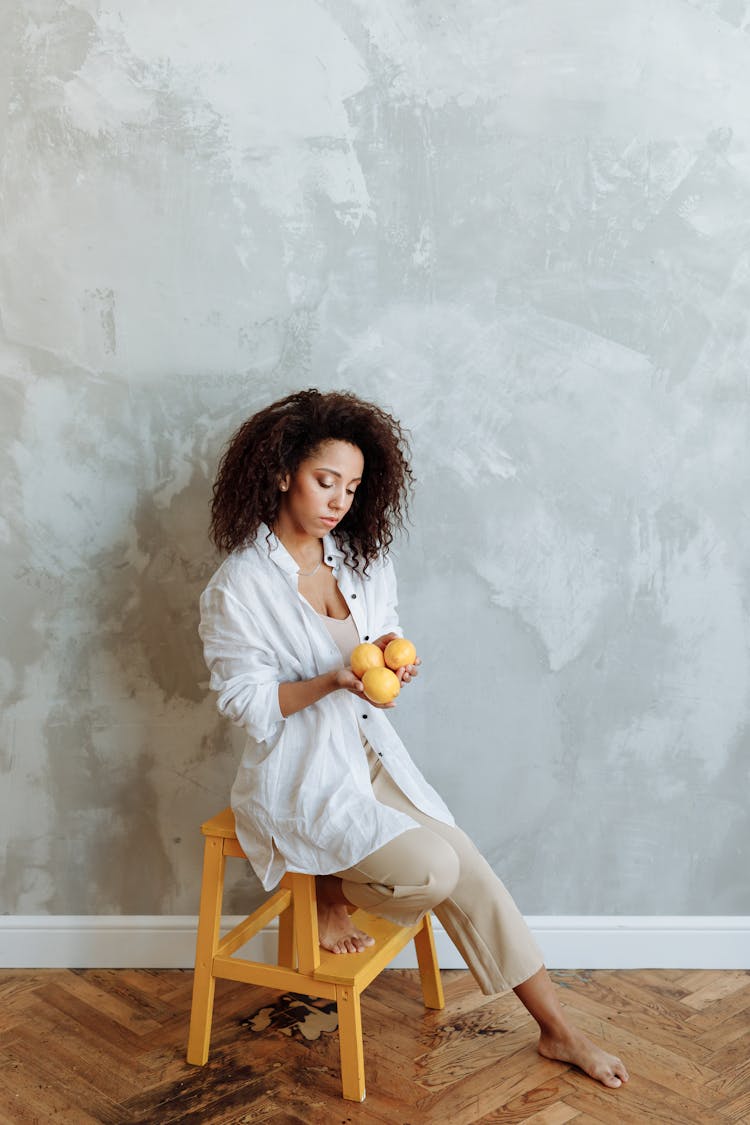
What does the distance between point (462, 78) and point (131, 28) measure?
0.66 m

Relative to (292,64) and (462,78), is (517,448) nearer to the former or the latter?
(462,78)

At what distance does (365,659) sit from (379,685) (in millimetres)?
61

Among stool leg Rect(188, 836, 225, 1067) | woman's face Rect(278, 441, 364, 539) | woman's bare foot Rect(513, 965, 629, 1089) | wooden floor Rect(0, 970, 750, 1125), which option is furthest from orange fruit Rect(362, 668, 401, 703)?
wooden floor Rect(0, 970, 750, 1125)

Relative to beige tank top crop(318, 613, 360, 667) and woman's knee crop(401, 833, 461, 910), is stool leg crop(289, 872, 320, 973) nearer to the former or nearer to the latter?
woman's knee crop(401, 833, 461, 910)

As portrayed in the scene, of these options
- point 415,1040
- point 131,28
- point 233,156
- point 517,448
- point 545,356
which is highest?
point 131,28

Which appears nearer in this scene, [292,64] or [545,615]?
[292,64]

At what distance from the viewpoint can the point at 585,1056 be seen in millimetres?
1983

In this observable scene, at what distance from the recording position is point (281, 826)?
1.91 metres

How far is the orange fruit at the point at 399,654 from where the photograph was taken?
6.11 ft

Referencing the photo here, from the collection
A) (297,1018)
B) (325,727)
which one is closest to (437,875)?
(325,727)

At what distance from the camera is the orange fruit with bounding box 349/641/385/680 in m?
1.84

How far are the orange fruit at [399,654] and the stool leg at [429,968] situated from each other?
2.10 ft

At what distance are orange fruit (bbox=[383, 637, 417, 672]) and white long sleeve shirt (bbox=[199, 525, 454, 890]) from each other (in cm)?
16

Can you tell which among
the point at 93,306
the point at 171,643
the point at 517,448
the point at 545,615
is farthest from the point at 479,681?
the point at 93,306
